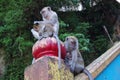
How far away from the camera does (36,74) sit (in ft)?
4.74

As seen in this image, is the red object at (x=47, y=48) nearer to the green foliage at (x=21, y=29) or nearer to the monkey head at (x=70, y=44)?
the monkey head at (x=70, y=44)

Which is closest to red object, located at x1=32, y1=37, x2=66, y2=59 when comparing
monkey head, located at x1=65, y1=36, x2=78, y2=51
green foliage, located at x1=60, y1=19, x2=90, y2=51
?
monkey head, located at x1=65, y1=36, x2=78, y2=51

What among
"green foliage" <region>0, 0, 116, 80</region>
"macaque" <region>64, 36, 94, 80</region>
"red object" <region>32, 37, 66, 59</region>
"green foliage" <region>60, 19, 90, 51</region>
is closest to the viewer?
"red object" <region>32, 37, 66, 59</region>

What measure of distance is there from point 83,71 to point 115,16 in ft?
19.8

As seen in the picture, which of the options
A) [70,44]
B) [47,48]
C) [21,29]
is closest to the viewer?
[47,48]

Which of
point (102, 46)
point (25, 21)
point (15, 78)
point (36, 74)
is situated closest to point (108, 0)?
point (102, 46)

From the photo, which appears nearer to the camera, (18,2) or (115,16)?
(18,2)

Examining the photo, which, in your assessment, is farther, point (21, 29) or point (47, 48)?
point (21, 29)

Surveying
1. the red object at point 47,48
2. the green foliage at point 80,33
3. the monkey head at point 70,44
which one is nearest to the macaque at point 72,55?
the monkey head at point 70,44

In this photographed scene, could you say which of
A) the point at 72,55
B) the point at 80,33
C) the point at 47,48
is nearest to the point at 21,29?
the point at 80,33

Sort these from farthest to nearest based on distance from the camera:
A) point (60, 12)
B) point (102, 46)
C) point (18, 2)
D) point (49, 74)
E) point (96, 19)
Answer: point (96, 19), point (102, 46), point (60, 12), point (18, 2), point (49, 74)

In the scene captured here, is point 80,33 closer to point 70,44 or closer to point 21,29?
point 21,29

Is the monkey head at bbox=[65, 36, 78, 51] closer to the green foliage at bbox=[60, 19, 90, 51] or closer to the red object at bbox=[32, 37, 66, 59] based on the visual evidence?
the red object at bbox=[32, 37, 66, 59]

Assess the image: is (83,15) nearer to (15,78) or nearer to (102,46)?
(102,46)
